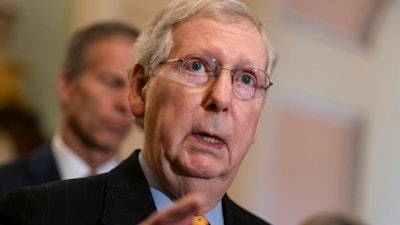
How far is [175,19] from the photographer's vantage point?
7.68 feet

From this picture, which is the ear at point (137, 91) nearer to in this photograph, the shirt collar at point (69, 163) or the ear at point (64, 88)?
the shirt collar at point (69, 163)

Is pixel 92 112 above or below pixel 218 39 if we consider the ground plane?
below

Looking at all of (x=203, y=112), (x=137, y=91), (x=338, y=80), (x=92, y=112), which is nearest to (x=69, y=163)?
(x=92, y=112)

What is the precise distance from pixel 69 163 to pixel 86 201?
157 cm

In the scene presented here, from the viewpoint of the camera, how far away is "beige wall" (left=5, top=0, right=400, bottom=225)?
676 centimetres

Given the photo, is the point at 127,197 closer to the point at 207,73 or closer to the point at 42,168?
the point at 207,73

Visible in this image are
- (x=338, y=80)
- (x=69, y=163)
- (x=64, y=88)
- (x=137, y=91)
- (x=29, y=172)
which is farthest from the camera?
(x=338, y=80)

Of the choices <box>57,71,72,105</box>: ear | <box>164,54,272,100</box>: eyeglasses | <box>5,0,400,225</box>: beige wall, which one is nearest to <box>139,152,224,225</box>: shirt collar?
<box>164,54,272,100</box>: eyeglasses

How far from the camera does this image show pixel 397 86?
7285 mm

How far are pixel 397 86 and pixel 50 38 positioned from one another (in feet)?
9.20

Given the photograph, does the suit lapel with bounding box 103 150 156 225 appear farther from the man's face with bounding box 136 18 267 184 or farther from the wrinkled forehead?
the wrinkled forehead

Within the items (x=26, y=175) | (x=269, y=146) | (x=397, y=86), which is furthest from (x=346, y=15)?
(x=26, y=175)

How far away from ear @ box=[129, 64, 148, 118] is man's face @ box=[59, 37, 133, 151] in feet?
4.24

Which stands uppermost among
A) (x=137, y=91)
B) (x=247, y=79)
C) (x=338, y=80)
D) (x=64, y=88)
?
(x=247, y=79)
